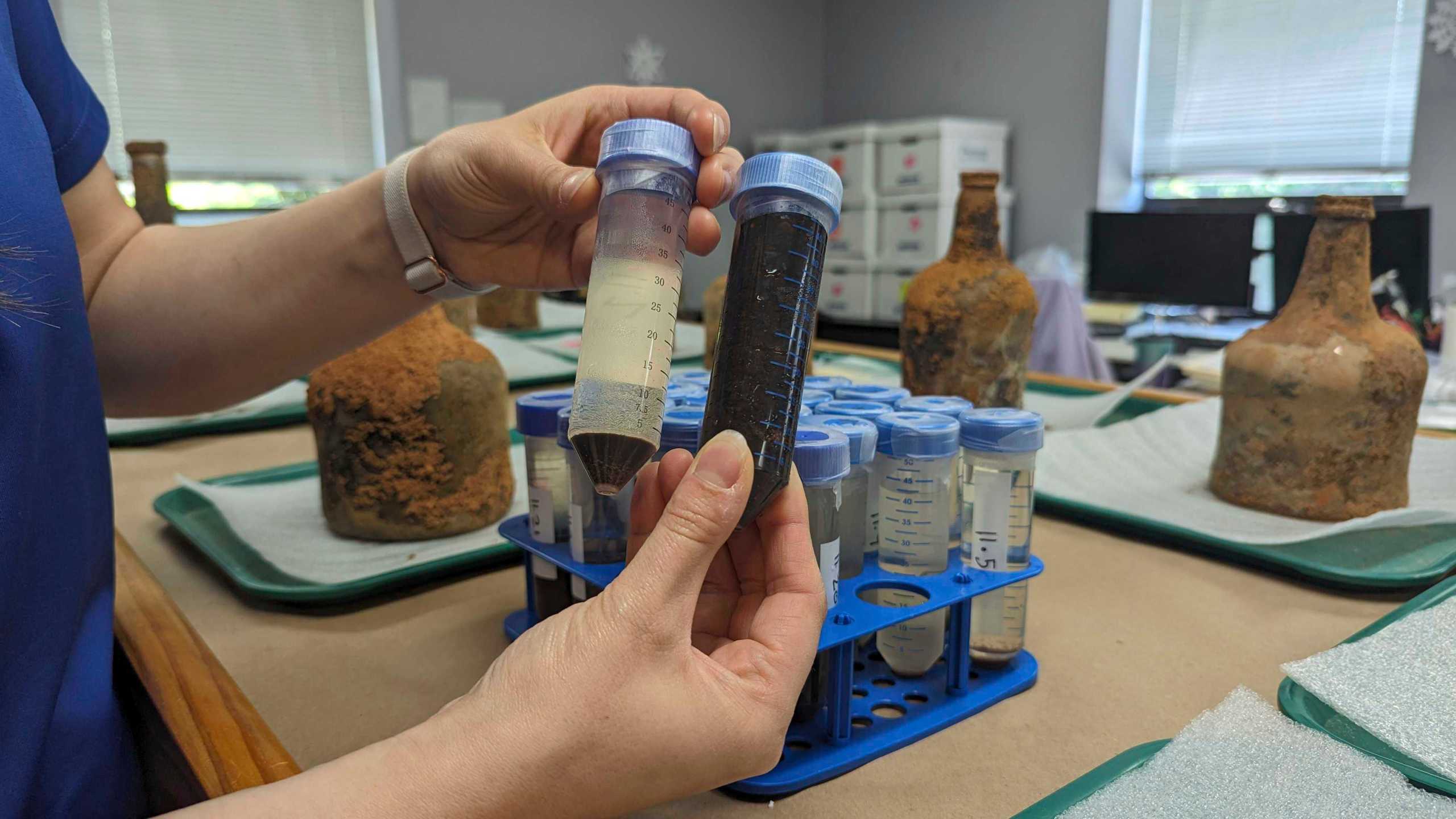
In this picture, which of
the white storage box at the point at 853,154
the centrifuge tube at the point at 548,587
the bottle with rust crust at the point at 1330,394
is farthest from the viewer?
the white storage box at the point at 853,154

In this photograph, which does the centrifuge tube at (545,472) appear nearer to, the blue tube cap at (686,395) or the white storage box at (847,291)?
the blue tube cap at (686,395)

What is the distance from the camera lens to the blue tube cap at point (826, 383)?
937 millimetres

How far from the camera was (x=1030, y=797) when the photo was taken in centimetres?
55

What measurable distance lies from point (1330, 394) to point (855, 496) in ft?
2.10

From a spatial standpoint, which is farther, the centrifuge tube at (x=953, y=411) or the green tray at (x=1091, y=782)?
the centrifuge tube at (x=953, y=411)

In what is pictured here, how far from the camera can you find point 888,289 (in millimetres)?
4789

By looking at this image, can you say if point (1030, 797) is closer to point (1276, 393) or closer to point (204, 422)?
point (1276, 393)

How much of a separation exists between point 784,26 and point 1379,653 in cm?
551

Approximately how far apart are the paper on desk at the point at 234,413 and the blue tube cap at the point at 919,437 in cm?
101

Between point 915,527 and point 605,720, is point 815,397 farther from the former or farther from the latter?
point 605,720

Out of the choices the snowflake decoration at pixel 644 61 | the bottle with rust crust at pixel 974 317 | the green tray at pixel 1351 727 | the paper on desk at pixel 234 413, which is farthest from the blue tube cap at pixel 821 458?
the snowflake decoration at pixel 644 61

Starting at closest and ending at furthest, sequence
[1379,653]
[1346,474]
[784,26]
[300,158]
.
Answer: [1379,653] → [1346,474] → [300,158] → [784,26]

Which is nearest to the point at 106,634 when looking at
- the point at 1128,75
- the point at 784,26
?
the point at 1128,75

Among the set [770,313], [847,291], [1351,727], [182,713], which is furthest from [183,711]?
[847,291]
